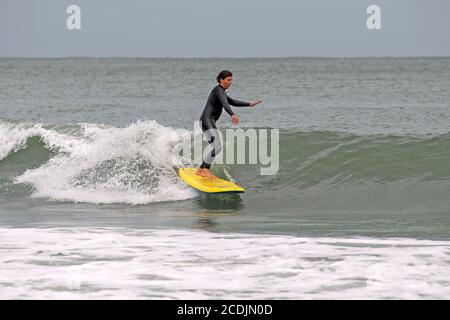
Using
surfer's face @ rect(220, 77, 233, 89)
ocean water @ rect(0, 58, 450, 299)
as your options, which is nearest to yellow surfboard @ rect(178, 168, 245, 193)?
ocean water @ rect(0, 58, 450, 299)

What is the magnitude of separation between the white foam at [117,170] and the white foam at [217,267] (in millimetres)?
3685

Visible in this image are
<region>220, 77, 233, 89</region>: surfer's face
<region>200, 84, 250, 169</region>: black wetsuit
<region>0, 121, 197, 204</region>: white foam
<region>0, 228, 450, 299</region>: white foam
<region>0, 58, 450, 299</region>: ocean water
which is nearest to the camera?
<region>0, 228, 450, 299</region>: white foam

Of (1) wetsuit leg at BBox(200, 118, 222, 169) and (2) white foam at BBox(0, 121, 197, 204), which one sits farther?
(2) white foam at BBox(0, 121, 197, 204)

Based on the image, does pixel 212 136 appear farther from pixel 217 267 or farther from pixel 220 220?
pixel 217 267

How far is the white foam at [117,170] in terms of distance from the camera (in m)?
13.7

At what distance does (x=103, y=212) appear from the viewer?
12.3m

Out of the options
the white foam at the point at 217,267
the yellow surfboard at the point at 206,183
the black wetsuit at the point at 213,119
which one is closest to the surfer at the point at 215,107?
the black wetsuit at the point at 213,119

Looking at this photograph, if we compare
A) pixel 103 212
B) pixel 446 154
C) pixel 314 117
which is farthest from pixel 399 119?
pixel 103 212

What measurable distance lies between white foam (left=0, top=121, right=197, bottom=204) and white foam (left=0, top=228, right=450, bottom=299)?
12.1 feet

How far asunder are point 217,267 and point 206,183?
4.71m

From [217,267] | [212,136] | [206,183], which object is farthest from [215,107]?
[217,267]

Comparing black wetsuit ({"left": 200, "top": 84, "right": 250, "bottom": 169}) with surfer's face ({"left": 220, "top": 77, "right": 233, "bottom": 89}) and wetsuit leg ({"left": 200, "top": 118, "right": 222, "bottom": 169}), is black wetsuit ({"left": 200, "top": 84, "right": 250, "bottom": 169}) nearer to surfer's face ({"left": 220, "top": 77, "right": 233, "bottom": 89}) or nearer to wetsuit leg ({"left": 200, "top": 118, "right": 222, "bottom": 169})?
wetsuit leg ({"left": 200, "top": 118, "right": 222, "bottom": 169})

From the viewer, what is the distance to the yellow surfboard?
12523 millimetres
